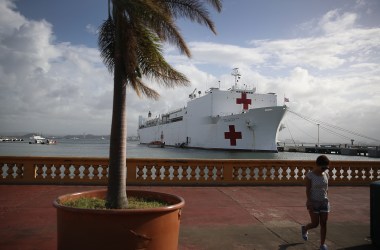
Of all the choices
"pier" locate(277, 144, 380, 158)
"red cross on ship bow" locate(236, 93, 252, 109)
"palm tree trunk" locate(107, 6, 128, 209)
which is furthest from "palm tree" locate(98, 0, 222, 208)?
"pier" locate(277, 144, 380, 158)

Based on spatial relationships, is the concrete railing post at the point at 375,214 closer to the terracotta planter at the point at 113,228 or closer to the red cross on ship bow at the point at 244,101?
the terracotta planter at the point at 113,228

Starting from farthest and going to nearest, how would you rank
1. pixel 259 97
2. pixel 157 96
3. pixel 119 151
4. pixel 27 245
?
pixel 259 97, pixel 157 96, pixel 27 245, pixel 119 151

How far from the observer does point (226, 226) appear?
5121 millimetres

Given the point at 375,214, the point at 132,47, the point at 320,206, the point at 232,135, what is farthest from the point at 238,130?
the point at 132,47

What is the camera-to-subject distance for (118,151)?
3.67m

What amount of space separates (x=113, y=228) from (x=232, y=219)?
3.00m

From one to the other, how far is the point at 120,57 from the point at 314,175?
2.80 metres

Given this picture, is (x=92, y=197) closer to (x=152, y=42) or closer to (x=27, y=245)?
(x=27, y=245)

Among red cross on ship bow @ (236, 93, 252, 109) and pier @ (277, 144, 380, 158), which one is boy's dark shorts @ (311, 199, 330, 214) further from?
pier @ (277, 144, 380, 158)

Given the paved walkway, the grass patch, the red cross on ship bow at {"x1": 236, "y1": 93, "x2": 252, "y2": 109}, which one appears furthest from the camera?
the red cross on ship bow at {"x1": 236, "y1": 93, "x2": 252, "y2": 109}

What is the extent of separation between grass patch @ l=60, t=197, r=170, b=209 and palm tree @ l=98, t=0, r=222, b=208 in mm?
139

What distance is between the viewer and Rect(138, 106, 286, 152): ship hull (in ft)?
136

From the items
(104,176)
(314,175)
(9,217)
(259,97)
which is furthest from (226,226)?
(259,97)

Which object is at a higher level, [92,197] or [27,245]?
[92,197]
